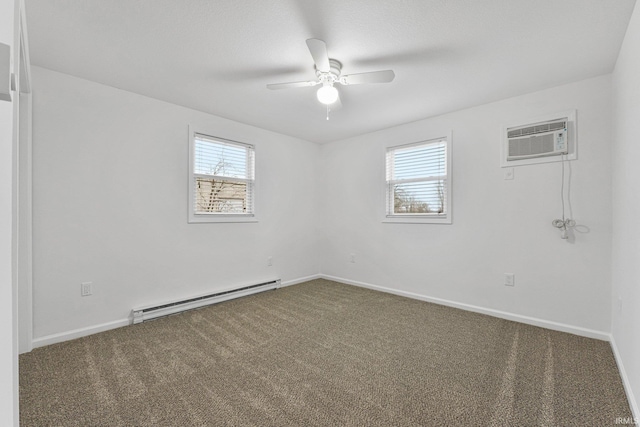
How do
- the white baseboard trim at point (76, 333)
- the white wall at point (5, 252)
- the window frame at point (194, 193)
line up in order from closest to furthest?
1. the white wall at point (5, 252)
2. the white baseboard trim at point (76, 333)
3. the window frame at point (194, 193)

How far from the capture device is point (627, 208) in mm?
1957

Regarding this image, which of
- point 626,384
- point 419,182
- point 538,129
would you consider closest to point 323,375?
point 626,384

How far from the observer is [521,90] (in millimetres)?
2904

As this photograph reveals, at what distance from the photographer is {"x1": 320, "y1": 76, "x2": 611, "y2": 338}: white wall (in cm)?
263

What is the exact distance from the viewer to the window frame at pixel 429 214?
3.57m

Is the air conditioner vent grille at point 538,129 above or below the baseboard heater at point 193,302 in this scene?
above

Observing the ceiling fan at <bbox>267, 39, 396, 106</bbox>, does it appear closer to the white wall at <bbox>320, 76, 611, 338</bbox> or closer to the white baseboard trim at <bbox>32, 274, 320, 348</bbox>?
the white wall at <bbox>320, 76, 611, 338</bbox>

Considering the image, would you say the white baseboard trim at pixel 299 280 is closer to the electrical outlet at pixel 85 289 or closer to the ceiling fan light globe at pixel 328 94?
the electrical outlet at pixel 85 289

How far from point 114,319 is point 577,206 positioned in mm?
4639

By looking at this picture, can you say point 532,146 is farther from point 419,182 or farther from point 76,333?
point 76,333

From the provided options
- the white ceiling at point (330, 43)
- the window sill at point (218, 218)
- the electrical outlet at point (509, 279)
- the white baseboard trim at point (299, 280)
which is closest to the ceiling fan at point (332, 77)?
the white ceiling at point (330, 43)

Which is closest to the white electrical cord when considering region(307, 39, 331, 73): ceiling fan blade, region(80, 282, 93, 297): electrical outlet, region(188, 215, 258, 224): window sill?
region(307, 39, 331, 73): ceiling fan blade

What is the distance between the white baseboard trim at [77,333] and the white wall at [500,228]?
10.2ft

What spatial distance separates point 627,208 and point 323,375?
7.87ft
